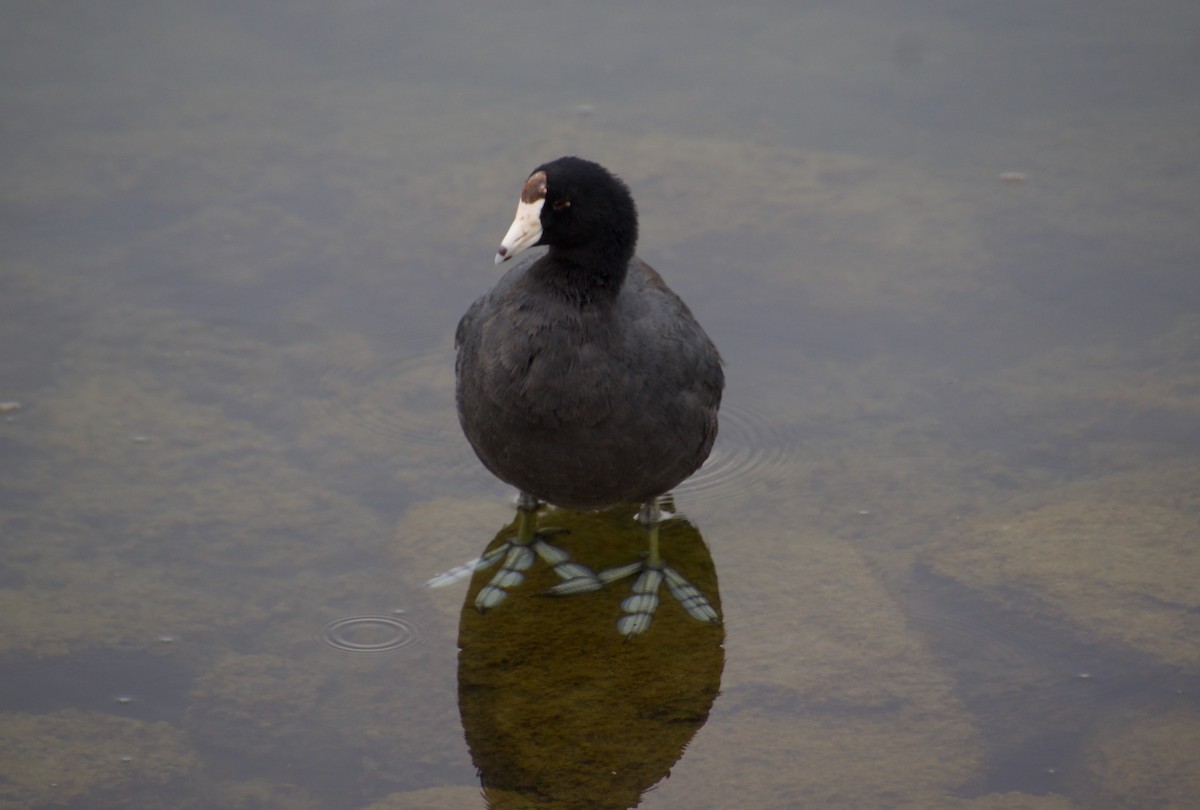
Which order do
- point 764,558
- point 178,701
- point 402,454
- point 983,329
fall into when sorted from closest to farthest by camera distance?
point 178,701
point 764,558
point 402,454
point 983,329

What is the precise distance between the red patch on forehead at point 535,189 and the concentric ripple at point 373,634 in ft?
4.97

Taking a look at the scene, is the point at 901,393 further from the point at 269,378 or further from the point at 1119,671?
the point at 269,378

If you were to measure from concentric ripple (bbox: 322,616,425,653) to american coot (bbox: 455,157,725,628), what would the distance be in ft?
2.03

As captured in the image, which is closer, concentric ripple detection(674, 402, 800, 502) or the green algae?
the green algae

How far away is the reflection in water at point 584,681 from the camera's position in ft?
14.3

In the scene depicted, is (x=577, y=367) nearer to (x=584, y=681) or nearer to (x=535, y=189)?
(x=535, y=189)

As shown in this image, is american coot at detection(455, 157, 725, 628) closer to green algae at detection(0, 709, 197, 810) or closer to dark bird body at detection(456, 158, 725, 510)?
dark bird body at detection(456, 158, 725, 510)

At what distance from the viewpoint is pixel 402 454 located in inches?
236

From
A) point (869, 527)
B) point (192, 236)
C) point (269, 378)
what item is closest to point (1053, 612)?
point (869, 527)

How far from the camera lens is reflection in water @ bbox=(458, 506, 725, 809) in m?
4.37

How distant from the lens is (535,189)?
4781mm

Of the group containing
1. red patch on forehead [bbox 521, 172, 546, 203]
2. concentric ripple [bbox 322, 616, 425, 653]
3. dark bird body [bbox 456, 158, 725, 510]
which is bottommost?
concentric ripple [bbox 322, 616, 425, 653]

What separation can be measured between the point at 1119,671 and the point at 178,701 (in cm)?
305

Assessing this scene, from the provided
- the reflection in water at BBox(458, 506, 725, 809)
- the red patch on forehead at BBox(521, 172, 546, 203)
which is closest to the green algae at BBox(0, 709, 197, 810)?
the reflection in water at BBox(458, 506, 725, 809)
